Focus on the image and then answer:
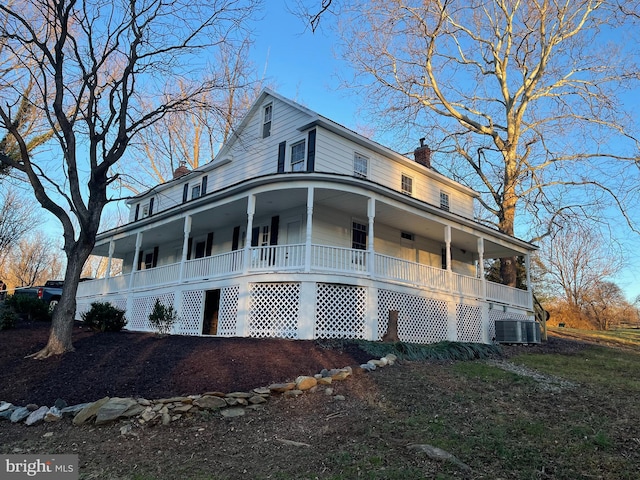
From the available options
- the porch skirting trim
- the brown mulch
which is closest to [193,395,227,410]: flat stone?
the brown mulch

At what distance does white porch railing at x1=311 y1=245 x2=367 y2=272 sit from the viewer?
12.7m

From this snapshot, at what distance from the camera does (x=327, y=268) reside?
41.1 ft

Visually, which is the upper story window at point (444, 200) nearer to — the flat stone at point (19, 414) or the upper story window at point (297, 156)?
the upper story window at point (297, 156)

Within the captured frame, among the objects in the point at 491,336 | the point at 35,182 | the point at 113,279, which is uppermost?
the point at 35,182

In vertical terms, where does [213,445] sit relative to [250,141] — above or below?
below

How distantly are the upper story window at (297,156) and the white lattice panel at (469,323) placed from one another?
7.32 m

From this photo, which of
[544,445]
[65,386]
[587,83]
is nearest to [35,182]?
[65,386]

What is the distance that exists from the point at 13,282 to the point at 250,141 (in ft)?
129

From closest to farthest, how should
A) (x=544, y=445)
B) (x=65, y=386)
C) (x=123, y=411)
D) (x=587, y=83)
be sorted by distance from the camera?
(x=544, y=445)
(x=123, y=411)
(x=65, y=386)
(x=587, y=83)

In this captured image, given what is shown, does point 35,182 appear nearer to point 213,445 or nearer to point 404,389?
point 213,445

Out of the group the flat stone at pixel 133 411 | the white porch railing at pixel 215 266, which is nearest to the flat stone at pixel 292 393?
the flat stone at pixel 133 411

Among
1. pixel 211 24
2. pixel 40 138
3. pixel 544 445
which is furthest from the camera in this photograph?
pixel 40 138

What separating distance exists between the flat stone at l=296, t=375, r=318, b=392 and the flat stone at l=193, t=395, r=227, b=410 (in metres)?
1.34

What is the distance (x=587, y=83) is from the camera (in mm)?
23312
